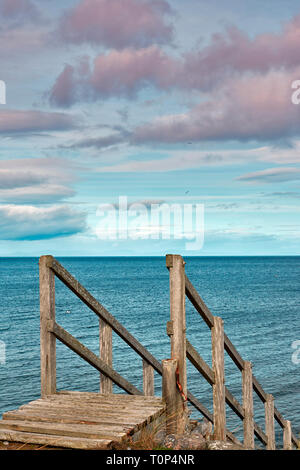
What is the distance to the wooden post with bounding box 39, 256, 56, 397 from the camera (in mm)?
5863

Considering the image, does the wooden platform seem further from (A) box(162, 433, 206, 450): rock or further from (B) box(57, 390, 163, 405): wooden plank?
(A) box(162, 433, 206, 450): rock

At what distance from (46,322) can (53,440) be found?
1.69 m

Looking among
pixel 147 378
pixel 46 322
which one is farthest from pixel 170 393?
pixel 147 378

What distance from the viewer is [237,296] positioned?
75.9 metres

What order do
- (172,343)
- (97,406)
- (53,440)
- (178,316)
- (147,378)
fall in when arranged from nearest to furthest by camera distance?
(53,440)
(97,406)
(178,316)
(172,343)
(147,378)

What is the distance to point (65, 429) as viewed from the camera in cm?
466

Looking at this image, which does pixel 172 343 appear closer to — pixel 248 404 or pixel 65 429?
pixel 65 429

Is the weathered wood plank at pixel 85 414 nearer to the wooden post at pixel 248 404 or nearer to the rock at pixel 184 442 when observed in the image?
the rock at pixel 184 442

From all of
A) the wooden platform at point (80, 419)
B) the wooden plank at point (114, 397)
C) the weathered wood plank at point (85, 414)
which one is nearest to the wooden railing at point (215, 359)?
the wooden plank at point (114, 397)

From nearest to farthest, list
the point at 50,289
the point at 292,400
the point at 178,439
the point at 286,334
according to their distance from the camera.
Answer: the point at 178,439, the point at 50,289, the point at 292,400, the point at 286,334

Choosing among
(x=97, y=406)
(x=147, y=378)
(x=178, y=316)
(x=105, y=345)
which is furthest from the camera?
(x=147, y=378)
